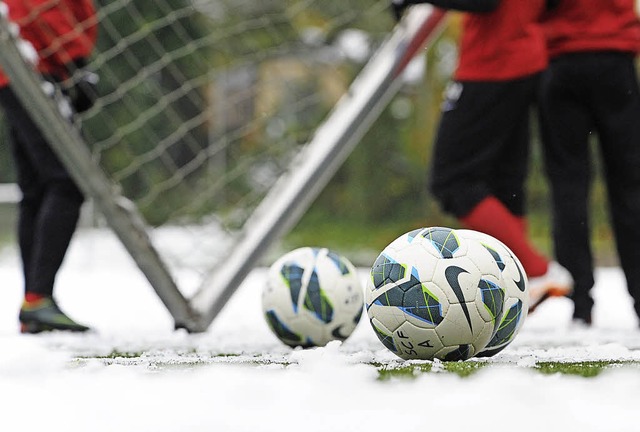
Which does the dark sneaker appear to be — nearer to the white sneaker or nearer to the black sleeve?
the white sneaker

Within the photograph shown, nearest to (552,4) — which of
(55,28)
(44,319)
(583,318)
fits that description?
(583,318)

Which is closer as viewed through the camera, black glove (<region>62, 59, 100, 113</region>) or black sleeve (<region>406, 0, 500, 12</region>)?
black sleeve (<region>406, 0, 500, 12</region>)

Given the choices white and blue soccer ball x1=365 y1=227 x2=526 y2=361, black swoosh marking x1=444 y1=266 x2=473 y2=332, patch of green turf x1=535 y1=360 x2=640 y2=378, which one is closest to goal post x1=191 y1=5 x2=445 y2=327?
white and blue soccer ball x1=365 y1=227 x2=526 y2=361

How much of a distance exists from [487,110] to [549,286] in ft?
1.91

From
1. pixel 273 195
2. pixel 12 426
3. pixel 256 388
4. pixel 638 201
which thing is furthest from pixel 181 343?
pixel 638 201

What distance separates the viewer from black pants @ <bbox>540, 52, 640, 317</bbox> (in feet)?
10.2

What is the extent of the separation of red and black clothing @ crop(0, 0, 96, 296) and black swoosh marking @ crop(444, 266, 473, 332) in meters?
1.48

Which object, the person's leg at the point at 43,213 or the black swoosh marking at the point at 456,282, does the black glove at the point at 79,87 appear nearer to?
the person's leg at the point at 43,213

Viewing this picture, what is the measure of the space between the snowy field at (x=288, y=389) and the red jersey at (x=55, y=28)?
3.05 feet

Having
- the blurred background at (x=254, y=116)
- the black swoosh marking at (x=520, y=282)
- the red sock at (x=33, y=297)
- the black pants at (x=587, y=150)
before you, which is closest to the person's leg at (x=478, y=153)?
the black pants at (x=587, y=150)

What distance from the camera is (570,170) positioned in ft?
10.6

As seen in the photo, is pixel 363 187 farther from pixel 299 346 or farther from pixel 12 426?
pixel 12 426

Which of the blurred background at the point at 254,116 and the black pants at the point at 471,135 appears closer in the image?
the black pants at the point at 471,135

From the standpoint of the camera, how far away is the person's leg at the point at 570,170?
3182 mm
